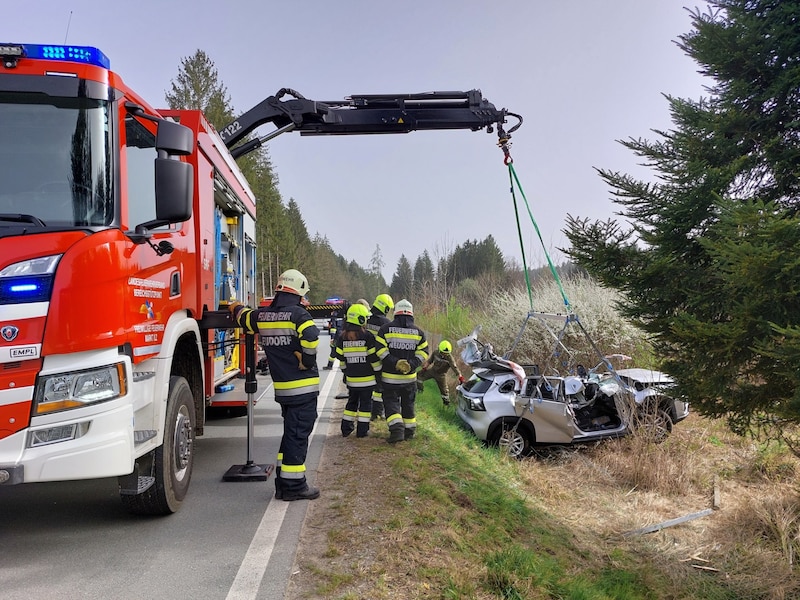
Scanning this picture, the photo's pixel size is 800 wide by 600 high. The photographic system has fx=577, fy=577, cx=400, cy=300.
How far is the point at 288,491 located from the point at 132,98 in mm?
3220

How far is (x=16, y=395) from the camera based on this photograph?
10.1ft

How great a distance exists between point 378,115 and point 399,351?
3465mm

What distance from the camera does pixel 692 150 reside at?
19.6 ft

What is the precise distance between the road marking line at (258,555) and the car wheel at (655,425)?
589cm

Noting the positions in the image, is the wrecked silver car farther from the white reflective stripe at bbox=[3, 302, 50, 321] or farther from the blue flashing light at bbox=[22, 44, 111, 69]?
the blue flashing light at bbox=[22, 44, 111, 69]

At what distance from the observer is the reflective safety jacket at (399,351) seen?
23.3 ft

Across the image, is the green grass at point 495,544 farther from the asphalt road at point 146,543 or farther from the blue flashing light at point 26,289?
the blue flashing light at point 26,289

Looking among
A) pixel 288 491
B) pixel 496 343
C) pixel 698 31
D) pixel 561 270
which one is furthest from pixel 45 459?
pixel 561 270

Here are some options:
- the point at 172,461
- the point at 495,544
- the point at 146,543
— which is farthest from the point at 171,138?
the point at 495,544

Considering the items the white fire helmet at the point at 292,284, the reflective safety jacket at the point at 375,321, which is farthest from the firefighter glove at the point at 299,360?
the reflective safety jacket at the point at 375,321

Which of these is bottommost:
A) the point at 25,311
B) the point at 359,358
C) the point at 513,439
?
the point at 513,439

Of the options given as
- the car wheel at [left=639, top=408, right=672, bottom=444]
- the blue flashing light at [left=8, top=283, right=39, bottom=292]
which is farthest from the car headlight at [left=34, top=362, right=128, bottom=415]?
the car wheel at [left=639, top=408, right=672, bottom=444]

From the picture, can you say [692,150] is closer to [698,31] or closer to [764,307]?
[698,31]

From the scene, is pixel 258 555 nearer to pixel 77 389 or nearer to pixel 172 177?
pixel 77 389
